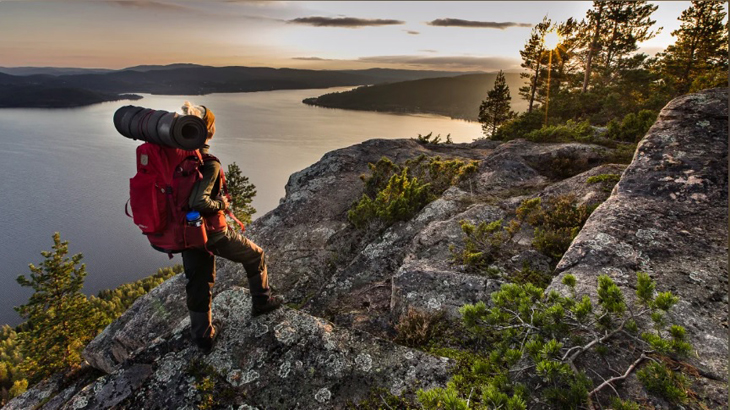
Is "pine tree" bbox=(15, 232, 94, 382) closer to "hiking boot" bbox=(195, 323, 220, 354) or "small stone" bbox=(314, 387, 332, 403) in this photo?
"hiking boot" bbox=(195, 323, 220, 354)

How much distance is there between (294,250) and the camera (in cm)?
918

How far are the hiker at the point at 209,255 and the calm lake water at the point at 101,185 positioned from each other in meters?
99.7

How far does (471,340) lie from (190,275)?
3712 millimetres

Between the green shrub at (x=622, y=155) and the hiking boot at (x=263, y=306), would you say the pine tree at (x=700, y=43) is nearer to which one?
the green shrub at (x=622, y=155)

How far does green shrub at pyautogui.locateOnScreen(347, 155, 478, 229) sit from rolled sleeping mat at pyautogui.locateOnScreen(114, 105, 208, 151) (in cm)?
554

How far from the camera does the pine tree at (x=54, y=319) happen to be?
2942cm

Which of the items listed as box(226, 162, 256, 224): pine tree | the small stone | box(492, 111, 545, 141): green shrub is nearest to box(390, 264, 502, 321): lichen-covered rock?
the small stone

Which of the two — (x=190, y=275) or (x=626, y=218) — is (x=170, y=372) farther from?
(x=626, y=218)

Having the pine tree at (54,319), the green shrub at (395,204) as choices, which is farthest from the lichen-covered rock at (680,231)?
the pine tree at (54,319)

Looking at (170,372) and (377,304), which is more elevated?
(170,372)

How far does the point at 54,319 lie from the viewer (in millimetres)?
30000

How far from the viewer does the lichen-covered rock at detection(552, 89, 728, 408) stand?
3.37 meters

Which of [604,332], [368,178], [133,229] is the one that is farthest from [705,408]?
[133,229]

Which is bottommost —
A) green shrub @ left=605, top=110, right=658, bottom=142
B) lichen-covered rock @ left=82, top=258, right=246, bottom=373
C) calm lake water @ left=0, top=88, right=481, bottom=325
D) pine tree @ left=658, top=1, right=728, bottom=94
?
calm lake water @ left=0, top=88, right=481, bottom=325
